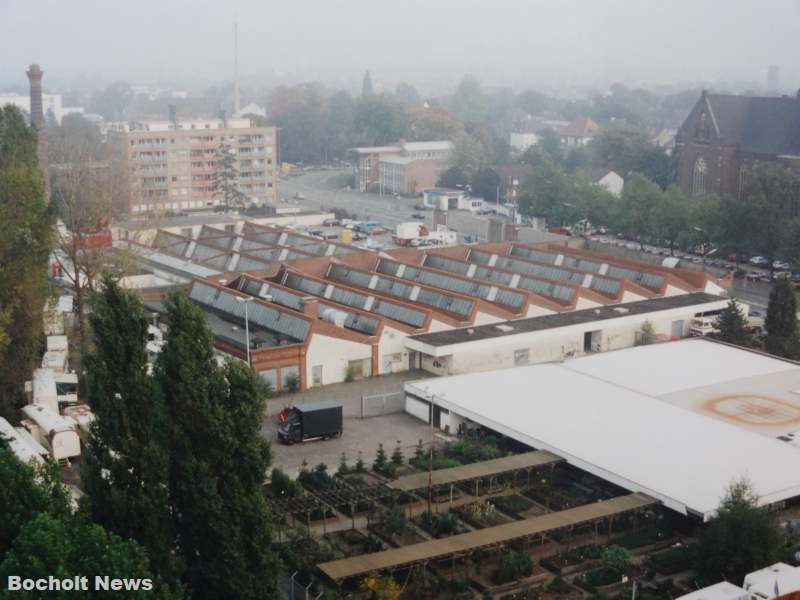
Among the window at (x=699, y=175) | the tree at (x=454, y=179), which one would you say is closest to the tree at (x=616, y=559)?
the window at (x=699, y=175)

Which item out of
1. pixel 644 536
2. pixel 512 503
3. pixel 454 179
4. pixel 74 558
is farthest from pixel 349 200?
pixel 74 558

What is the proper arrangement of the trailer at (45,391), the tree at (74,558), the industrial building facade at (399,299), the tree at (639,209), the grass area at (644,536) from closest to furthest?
the tree at (74,558)
the grass area at (644,536)
the trailer at (45,391)
the industrial building facade at (399,299)
the tree at (639,209)

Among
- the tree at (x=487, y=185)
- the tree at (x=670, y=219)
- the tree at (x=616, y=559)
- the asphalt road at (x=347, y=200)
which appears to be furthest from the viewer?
the tree at (x=487, y=185)

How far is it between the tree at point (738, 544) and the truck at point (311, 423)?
20.4 ft

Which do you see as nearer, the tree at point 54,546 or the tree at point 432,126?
the tree at point 54,546

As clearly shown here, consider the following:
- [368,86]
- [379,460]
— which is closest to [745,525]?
[379,460]

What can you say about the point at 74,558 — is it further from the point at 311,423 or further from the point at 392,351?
the point at 392,351

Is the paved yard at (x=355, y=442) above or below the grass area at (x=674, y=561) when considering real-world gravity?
below

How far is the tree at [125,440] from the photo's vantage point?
857 cm

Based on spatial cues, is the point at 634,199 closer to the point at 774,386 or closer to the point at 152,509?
the point at 774,386

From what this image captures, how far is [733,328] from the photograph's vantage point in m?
19.7

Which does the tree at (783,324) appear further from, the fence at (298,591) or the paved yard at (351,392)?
the fence at (298,591)

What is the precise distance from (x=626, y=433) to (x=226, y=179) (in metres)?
31.0

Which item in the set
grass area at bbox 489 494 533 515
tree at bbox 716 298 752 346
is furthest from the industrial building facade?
grass area at bbox 489 494 533 515
